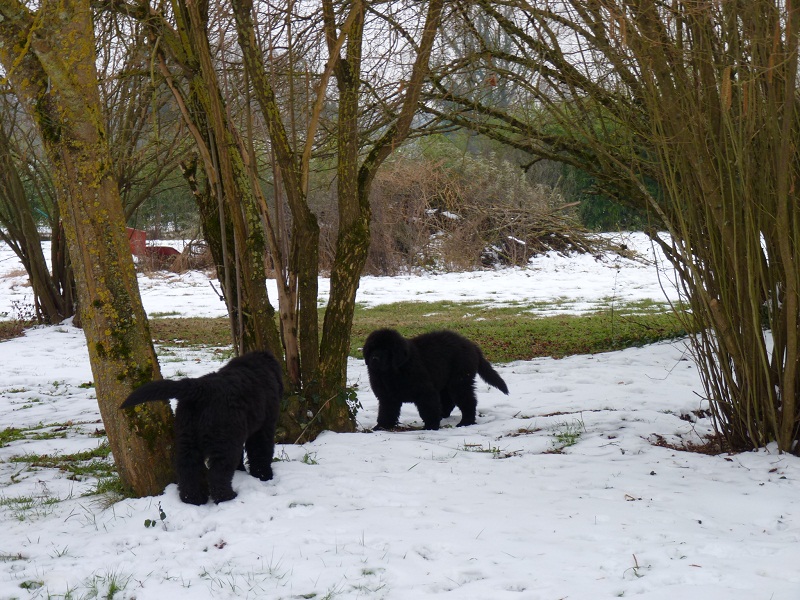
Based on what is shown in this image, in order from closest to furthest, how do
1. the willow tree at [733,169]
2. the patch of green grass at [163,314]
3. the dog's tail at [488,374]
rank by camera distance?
the willow tree at [733,169] < the dog's tail at [488,374] < the patch of green grass at [163,314]

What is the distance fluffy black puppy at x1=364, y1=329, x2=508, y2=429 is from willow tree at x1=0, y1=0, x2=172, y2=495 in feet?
9.84

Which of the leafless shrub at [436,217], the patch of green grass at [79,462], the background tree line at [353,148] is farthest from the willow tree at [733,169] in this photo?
the leafless shrub at [436,217]

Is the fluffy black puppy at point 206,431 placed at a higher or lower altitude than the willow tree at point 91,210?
lower

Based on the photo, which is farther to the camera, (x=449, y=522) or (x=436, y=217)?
(x=436, y=217)

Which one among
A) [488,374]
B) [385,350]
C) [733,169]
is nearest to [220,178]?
[385,350]

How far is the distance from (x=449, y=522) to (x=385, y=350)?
3.32 meters

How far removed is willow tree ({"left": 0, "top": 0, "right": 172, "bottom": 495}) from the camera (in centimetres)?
469

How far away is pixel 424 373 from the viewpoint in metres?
7.90

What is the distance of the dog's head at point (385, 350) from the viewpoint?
760cm

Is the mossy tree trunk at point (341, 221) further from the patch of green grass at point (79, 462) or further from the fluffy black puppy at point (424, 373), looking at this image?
the patch of green grass at point (79, 462)

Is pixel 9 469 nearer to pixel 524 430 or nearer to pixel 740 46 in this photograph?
pixel 524 430

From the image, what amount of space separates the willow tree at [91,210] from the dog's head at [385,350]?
114 inches

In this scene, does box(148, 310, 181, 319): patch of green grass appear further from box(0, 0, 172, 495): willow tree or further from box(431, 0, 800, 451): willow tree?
box(431, 0, 800, 451): willow tree

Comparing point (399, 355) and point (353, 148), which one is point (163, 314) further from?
point (353, 148)
